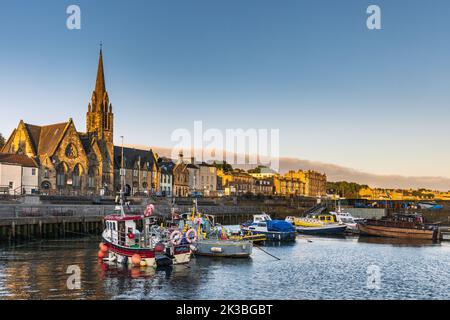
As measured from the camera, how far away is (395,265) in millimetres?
43531

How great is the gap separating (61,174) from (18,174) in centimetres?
1198

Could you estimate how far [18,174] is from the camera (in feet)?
287

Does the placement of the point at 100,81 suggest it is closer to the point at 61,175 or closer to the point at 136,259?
the point at 61,175

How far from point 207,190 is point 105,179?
4945 cm

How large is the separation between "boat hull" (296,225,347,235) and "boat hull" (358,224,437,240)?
3.16m

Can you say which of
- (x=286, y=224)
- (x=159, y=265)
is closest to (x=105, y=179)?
→ (x=286, y=224)

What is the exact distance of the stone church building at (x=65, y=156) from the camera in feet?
314

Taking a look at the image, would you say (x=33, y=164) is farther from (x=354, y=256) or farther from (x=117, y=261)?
(x=354, y=256)

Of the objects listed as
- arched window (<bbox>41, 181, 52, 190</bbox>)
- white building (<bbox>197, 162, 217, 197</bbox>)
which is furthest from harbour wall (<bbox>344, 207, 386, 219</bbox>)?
arched window (<bbox>41, 181, 52, 190</bbox>)

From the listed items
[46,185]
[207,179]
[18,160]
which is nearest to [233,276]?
[18,160]

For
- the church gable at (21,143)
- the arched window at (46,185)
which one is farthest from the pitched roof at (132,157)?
the arched window at (46,185)

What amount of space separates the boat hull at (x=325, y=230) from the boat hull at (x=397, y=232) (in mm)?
3157
